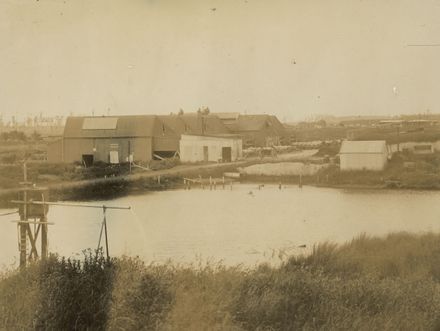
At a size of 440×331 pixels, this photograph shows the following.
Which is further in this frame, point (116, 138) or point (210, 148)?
point (210, 148)

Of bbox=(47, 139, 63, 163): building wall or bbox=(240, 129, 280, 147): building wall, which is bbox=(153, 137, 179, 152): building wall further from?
bbox=(47, 139, 63, 163): building wall

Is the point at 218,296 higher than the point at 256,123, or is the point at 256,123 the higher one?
the point at 256,123

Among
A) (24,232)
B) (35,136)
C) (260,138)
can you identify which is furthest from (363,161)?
(24,232)

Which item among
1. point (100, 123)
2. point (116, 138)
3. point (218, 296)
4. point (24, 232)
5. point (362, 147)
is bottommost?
point (218, 296)

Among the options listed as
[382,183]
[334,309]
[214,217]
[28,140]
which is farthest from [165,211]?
[382,183]

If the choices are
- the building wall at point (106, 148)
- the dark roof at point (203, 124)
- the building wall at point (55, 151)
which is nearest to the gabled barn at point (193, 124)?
the dark roof at point (203, 124)

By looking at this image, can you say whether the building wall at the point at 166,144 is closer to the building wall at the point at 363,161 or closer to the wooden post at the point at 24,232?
the wooden post at the point at 24,232

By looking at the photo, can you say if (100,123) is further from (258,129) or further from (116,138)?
(258,129)

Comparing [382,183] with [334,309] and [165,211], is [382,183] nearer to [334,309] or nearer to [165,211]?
[334,309]
